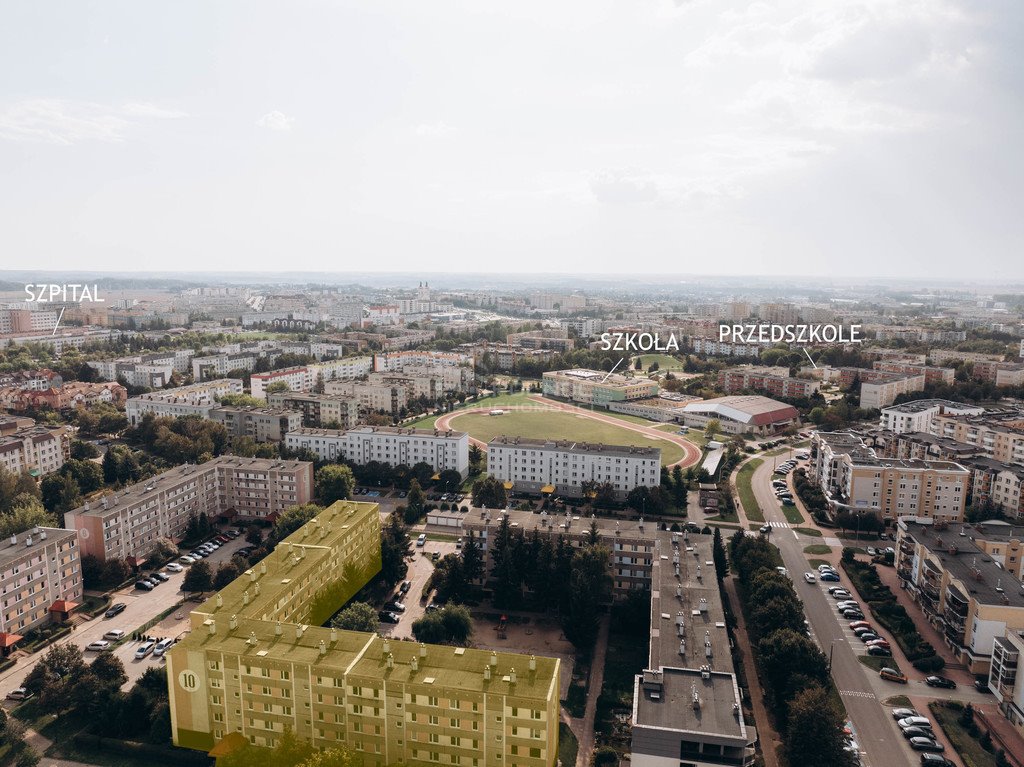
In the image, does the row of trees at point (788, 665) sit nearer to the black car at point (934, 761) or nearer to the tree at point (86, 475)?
the black car at point (934, 761)

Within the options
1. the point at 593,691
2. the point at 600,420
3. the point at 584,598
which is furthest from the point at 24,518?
the point at 600,420

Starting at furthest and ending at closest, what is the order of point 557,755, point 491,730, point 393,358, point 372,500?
point 393,358 → point 372,500 → point 557,755 → point 491,730

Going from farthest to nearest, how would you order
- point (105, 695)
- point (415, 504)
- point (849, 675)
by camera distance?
point (415, 504) < point (849, 675) < point (105, 695)

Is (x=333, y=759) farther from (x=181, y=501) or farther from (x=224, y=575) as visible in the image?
(x=181, y=501)

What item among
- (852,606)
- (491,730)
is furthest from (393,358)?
(491,730)

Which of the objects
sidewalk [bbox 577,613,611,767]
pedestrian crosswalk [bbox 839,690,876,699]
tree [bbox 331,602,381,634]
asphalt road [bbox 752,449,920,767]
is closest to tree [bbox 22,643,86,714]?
tree [bbox 331,602,381,634]

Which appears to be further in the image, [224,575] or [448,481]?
[448,481]

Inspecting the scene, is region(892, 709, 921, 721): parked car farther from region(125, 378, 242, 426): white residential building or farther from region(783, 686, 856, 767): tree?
region(125, 378, 242, 426): white residential building

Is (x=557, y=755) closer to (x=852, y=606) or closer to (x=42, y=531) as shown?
(x=852, y=606)
